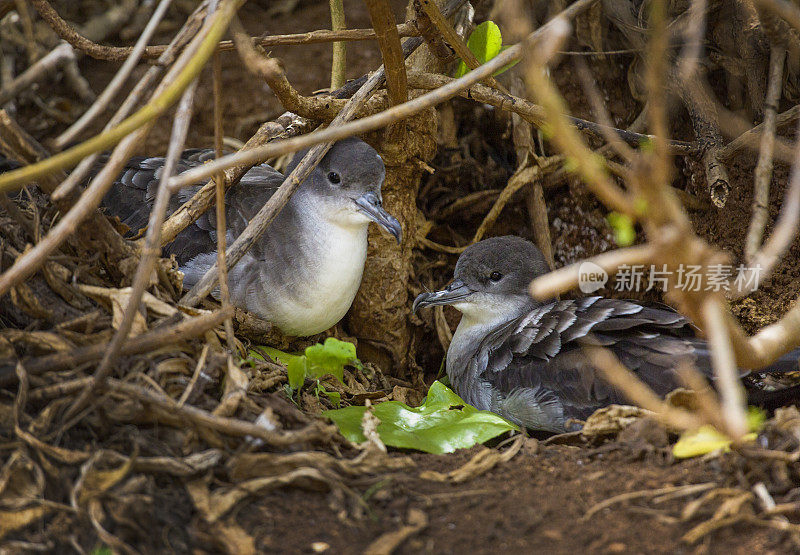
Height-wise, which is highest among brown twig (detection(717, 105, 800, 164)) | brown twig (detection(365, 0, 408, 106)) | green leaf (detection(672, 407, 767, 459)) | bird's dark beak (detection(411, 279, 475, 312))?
brown twig (detection(365, 0, 408, 106))

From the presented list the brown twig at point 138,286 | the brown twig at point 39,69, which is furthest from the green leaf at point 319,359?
the brown twig at point 39,69

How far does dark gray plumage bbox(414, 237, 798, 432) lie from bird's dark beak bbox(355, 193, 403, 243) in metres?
0.50

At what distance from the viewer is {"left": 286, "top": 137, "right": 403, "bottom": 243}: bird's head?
3.64 metres

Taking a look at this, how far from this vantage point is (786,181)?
4070 mm

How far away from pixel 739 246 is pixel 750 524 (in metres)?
2.45

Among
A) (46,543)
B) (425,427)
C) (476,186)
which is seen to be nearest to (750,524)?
(425,427)

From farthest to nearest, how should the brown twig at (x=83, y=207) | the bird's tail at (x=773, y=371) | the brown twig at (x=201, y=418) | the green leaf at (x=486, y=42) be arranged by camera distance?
the green leaf at (x=486, y=42) < the bird's tail at (x=773, y=371) < the brown twig at (x=201, y=418) < the brown twig at (x=83, y=207)

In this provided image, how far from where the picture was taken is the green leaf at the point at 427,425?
8.60ft

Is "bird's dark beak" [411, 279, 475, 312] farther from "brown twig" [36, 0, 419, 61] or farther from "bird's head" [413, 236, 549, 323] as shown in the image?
"brown twig" [36, 0, 419, 61]

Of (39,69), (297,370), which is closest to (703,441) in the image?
(297,370)

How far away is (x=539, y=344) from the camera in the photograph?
3.33 m

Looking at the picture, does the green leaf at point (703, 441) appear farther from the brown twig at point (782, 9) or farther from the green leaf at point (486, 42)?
the green leaf at point (486, 42)

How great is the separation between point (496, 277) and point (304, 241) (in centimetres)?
99
